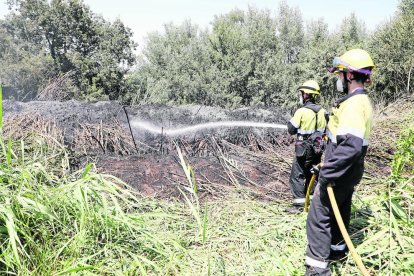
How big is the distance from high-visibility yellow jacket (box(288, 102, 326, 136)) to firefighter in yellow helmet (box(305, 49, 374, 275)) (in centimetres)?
173

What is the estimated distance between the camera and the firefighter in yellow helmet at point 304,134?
493 centimetres

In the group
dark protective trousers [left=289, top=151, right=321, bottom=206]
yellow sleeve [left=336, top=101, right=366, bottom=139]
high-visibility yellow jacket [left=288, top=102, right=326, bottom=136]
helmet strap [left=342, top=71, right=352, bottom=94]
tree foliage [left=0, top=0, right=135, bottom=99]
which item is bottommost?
dark protective trousers [left=289, top=151, right=321, bottom=206]

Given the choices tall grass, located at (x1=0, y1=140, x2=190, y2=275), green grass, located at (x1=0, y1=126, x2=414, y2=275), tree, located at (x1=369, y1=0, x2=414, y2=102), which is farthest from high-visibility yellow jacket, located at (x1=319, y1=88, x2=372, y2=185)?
tree, located at (x1=369, y1=0, x2=414, y2=102)

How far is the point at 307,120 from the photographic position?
4.95 meters

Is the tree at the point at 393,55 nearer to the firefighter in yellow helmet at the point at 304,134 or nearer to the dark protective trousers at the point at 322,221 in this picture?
the firefighter in yellow helmet at the point at 304,134

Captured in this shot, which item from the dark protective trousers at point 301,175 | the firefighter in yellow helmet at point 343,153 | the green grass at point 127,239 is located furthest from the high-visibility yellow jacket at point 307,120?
the firefighter in yellow helmet at point 343,153

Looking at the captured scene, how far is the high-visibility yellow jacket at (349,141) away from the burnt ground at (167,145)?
270 cm

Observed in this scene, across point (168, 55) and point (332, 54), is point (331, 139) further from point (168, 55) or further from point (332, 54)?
point (168, 55)

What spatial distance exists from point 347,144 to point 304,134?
2237 millimetres

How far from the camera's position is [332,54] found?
26.2 meters

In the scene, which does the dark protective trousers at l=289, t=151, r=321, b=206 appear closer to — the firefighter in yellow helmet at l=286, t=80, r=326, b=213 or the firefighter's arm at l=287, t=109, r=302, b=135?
the firefighter in yellow helmet at l=286, t=80, r=326, b=213

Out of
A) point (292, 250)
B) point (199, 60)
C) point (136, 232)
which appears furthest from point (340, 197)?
point (199, 60)

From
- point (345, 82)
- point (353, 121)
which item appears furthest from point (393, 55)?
point (353, 121)

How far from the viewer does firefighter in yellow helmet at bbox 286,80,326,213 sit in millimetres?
4934
